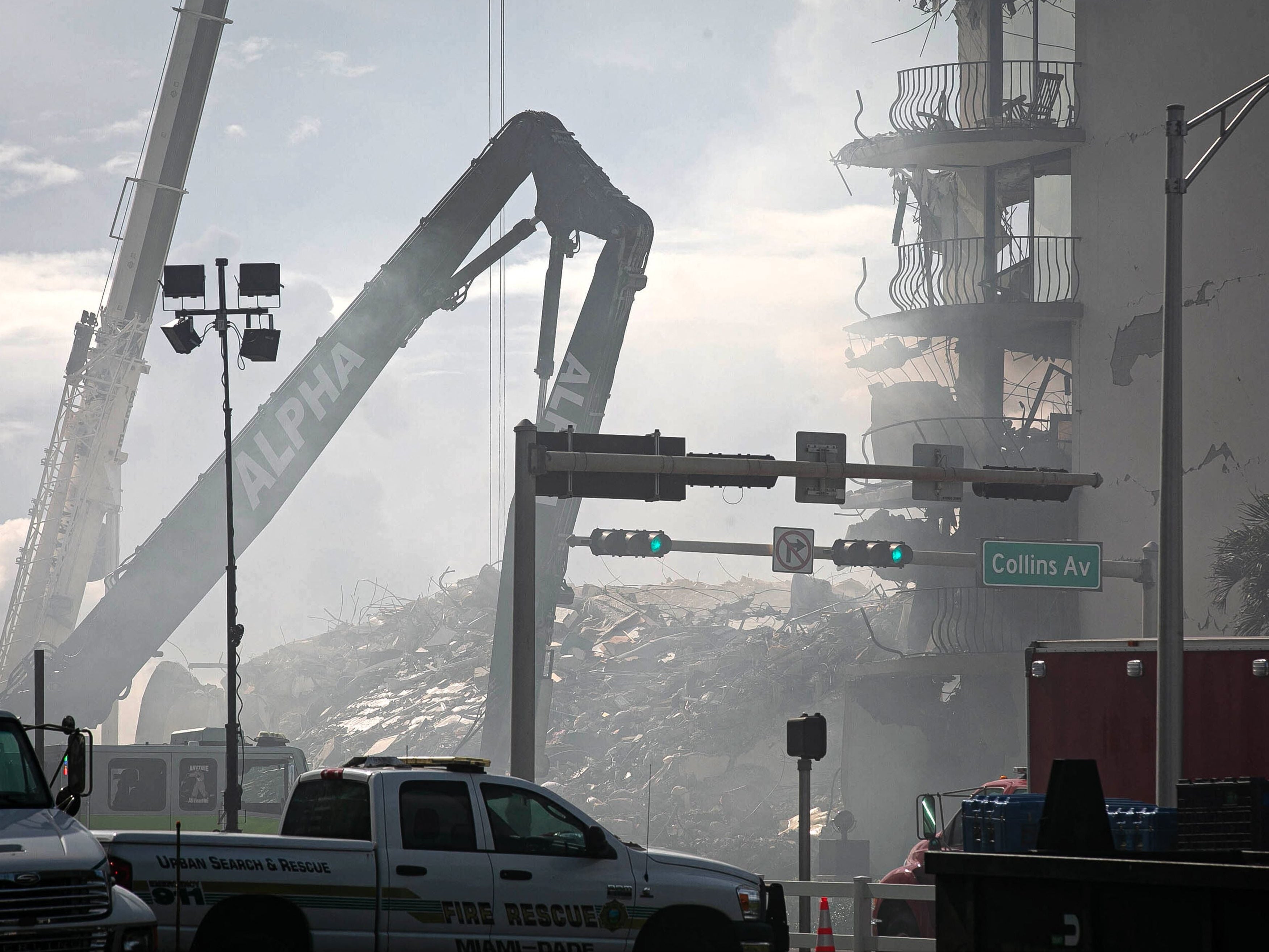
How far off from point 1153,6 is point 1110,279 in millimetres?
7221

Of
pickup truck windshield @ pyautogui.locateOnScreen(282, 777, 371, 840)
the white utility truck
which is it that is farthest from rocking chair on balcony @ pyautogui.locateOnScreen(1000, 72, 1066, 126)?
the white utility truck

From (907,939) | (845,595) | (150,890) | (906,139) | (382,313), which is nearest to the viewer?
(150,890)

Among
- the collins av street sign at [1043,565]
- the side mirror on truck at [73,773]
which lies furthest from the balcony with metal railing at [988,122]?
the side mirror on truck at [73,773]

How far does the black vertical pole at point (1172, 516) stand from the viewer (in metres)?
15.3

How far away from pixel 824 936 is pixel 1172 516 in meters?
6.41

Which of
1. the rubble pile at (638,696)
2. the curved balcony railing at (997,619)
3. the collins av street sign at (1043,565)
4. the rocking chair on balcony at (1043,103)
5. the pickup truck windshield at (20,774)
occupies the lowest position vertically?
the rubble pile at (638,696)

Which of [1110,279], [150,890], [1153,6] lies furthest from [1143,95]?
[150,890]

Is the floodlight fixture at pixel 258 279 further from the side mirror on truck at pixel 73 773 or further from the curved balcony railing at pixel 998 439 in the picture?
the curved balcony railing at pixel 998 439

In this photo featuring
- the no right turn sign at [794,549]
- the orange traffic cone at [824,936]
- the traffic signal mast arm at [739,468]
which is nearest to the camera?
the orange traffic cone at [824,936]

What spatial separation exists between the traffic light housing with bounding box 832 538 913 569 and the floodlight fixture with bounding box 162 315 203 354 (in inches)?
563

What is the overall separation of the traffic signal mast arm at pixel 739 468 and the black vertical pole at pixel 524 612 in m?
0.31

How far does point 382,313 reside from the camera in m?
35.3

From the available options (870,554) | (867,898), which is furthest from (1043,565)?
(867,898)

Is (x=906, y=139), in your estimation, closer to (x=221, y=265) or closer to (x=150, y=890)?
(x=221, y=265)
